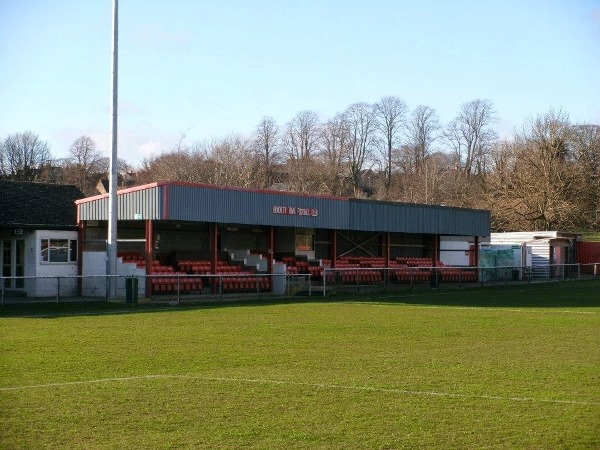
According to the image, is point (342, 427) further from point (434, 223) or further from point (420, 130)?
point (420, 130)

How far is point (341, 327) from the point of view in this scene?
24.2 meters

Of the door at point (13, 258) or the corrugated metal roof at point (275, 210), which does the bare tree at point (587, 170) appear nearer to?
the corrugated metal roof at point (275, 210)

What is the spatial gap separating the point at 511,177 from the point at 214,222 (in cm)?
4004

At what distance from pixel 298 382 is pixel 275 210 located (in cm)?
2880

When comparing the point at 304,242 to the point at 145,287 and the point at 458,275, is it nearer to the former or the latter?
the point at 458,275

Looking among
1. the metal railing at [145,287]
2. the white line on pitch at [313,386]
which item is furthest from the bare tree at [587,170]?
the white line on pitch at [313,386]

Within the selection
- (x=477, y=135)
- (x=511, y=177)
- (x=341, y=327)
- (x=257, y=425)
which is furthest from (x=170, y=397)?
(x=477, y=135)

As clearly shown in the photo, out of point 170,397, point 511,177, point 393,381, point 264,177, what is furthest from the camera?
point 264,177

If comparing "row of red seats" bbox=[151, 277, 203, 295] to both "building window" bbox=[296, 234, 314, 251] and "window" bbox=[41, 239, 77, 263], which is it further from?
"building window" bbox=[296, 234, 314, 251]

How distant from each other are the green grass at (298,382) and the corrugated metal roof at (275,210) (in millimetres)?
11205

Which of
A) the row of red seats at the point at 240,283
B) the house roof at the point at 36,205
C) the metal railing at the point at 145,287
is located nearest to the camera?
the metal railing at the point at 145,287

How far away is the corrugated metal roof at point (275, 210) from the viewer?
37688 mm

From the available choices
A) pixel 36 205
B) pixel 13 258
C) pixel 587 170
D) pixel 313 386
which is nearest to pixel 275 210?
pixel 36 205

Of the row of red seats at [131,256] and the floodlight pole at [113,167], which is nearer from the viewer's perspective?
the floodlight pole at [113,167]
